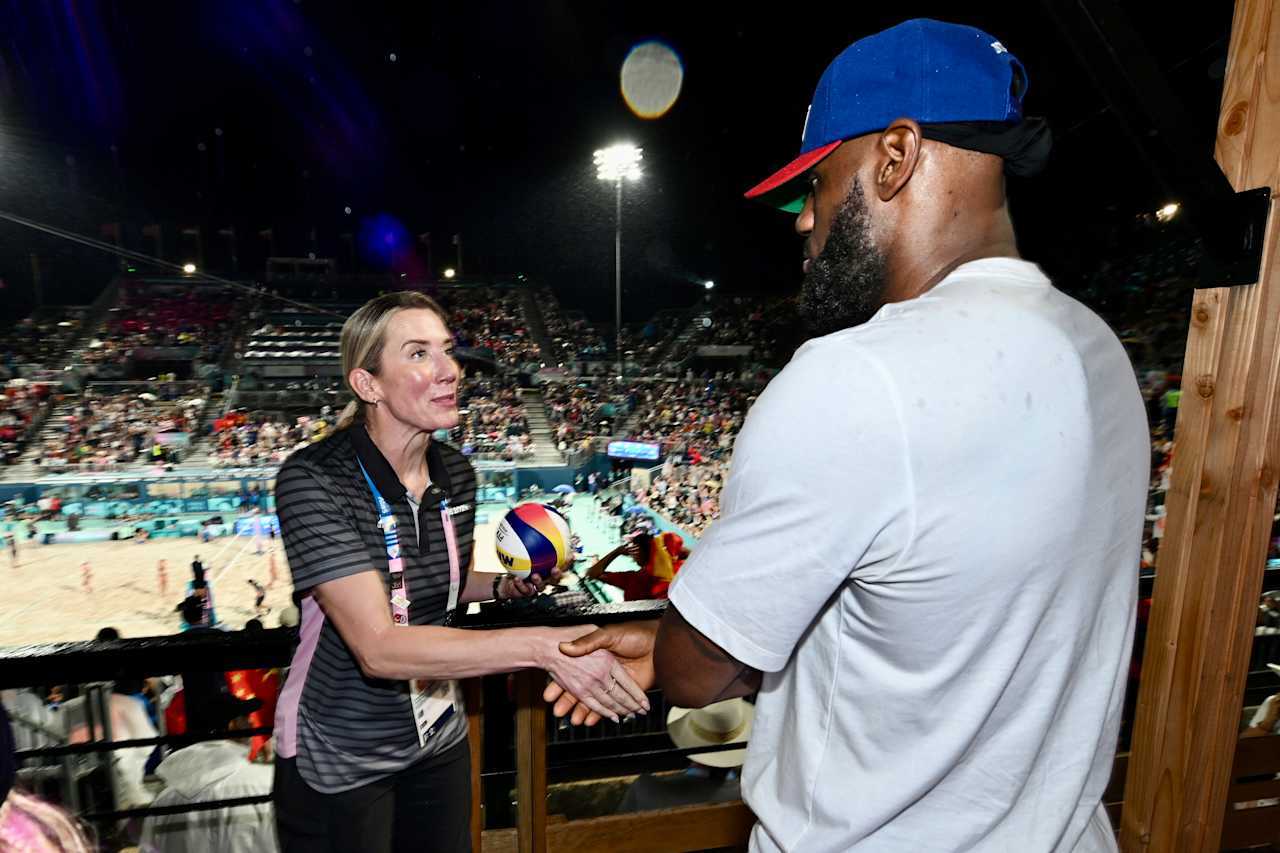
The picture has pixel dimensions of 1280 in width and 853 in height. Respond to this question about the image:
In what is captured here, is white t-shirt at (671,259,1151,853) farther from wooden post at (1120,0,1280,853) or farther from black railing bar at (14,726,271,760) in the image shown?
black railing bar at (14,726,271,760)

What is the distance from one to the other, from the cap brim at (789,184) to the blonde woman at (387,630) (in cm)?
87

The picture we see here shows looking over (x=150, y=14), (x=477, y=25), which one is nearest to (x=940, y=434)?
(x=477, y=25)

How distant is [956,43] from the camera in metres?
0.79

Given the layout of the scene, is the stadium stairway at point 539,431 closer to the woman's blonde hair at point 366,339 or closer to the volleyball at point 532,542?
the volleyball at point 532,542

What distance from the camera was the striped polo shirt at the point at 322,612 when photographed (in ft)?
4.41

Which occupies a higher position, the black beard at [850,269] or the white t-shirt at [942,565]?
the black beard at [850,269]

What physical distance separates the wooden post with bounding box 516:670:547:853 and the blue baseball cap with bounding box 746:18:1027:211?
1463 mm

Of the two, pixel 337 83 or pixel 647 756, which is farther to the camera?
pixel 337 83

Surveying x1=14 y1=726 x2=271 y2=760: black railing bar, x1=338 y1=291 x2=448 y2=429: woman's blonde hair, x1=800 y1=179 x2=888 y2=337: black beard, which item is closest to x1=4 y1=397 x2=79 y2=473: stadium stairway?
x1=14 y1=726 x2=271 y2=760: black railing bar

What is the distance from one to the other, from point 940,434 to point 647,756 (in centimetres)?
173

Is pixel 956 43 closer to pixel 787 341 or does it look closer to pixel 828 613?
pixel 828 613

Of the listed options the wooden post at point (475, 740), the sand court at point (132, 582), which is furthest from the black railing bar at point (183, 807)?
the sand court at point (132, 582)

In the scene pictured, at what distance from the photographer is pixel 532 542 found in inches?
76.5

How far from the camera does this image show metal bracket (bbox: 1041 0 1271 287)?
1.07 meters
